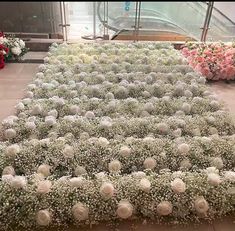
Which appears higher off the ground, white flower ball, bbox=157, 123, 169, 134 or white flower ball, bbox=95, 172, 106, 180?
white flower ball, bbox=95, 172, 106, 180

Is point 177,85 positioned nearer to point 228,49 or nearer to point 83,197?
point 228,49

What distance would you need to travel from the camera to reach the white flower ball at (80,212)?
1.63 meters

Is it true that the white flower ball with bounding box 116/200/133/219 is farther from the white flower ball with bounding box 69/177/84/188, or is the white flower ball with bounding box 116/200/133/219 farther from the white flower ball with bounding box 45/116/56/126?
the white flower ball with bounding box 45/116/56/126

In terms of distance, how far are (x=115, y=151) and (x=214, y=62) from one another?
2145 mm

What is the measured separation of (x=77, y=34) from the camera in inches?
184

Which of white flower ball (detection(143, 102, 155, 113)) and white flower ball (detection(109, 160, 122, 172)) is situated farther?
white flower ball (detection(143, 102, 155, 113))

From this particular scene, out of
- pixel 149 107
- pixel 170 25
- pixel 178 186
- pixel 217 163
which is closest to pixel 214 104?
pixel 149 107

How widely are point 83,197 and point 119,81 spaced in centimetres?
175

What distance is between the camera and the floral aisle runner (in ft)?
5.53

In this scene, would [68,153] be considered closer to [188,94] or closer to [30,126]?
[30,126]

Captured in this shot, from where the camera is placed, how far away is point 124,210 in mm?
1644

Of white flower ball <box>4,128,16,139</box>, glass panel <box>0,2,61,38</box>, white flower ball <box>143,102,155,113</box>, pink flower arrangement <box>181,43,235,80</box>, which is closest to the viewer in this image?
white flower ball <box>4,128,16,139</box>

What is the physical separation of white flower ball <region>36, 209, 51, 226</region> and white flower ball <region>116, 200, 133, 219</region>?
37 cm

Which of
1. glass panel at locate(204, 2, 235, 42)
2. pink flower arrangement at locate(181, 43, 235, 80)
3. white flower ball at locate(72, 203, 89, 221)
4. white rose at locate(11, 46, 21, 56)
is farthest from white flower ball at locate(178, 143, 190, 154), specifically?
glass panel at locate(204, 2, 235, 42)
